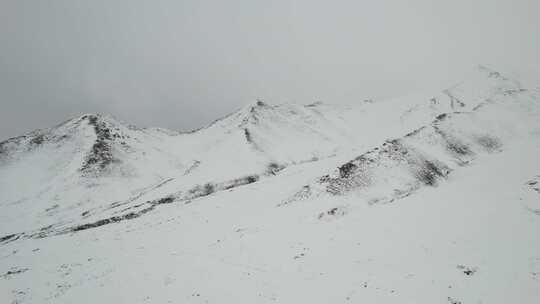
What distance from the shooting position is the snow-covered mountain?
15.4m

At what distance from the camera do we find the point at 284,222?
2444cm

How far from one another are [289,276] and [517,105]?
69.3 m

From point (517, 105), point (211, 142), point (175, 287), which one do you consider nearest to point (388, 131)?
point (517, 105)

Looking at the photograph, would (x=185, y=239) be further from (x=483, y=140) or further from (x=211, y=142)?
(x=211, y=142)

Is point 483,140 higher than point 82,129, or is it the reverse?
point 82,129

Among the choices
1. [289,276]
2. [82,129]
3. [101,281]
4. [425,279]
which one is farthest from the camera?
[82,129]

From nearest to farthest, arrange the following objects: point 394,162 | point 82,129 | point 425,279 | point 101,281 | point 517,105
→ 1. point 425,279
2. point 101,281
3. point 394,162
4. point 517,105
5. point 82,129

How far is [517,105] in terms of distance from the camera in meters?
61.0

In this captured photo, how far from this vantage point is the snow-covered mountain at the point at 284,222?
15.4 metres

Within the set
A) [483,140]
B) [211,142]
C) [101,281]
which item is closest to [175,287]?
[101,281]

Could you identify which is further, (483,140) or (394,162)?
(483,140)

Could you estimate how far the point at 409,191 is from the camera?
28797mm

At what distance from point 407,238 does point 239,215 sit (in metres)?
15.0

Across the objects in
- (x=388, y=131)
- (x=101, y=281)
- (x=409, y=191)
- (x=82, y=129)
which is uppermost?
(x=82, y=129)
